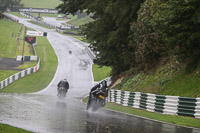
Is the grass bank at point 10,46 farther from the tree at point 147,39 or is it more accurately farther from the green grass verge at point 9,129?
the green grass verge at point 9,129

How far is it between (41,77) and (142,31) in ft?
91.7

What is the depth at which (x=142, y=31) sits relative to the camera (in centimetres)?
2517

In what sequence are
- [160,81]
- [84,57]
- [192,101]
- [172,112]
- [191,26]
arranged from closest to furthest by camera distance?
[192,101], [172,112], [191,26], [160,81], [84,57]

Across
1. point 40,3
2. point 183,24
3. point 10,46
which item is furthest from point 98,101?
point 40,3

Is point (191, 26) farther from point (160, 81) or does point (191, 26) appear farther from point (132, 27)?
point (132, 27)

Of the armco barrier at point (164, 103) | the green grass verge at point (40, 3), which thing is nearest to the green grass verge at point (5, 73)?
the armco barrier at point (164, 103)

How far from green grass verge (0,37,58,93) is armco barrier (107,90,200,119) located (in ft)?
64.4

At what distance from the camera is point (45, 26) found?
12425 centimetres

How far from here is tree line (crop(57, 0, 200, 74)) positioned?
1780 centimetres

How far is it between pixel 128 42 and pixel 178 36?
489 inches

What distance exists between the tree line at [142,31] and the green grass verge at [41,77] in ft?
36.7

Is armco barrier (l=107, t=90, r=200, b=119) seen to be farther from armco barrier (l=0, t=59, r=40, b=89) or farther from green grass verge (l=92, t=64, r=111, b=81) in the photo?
green grass verge (l=92, t=64, r=111, b=81)

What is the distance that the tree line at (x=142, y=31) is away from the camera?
17797 mm

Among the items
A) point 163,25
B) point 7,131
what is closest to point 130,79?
point 163,25
